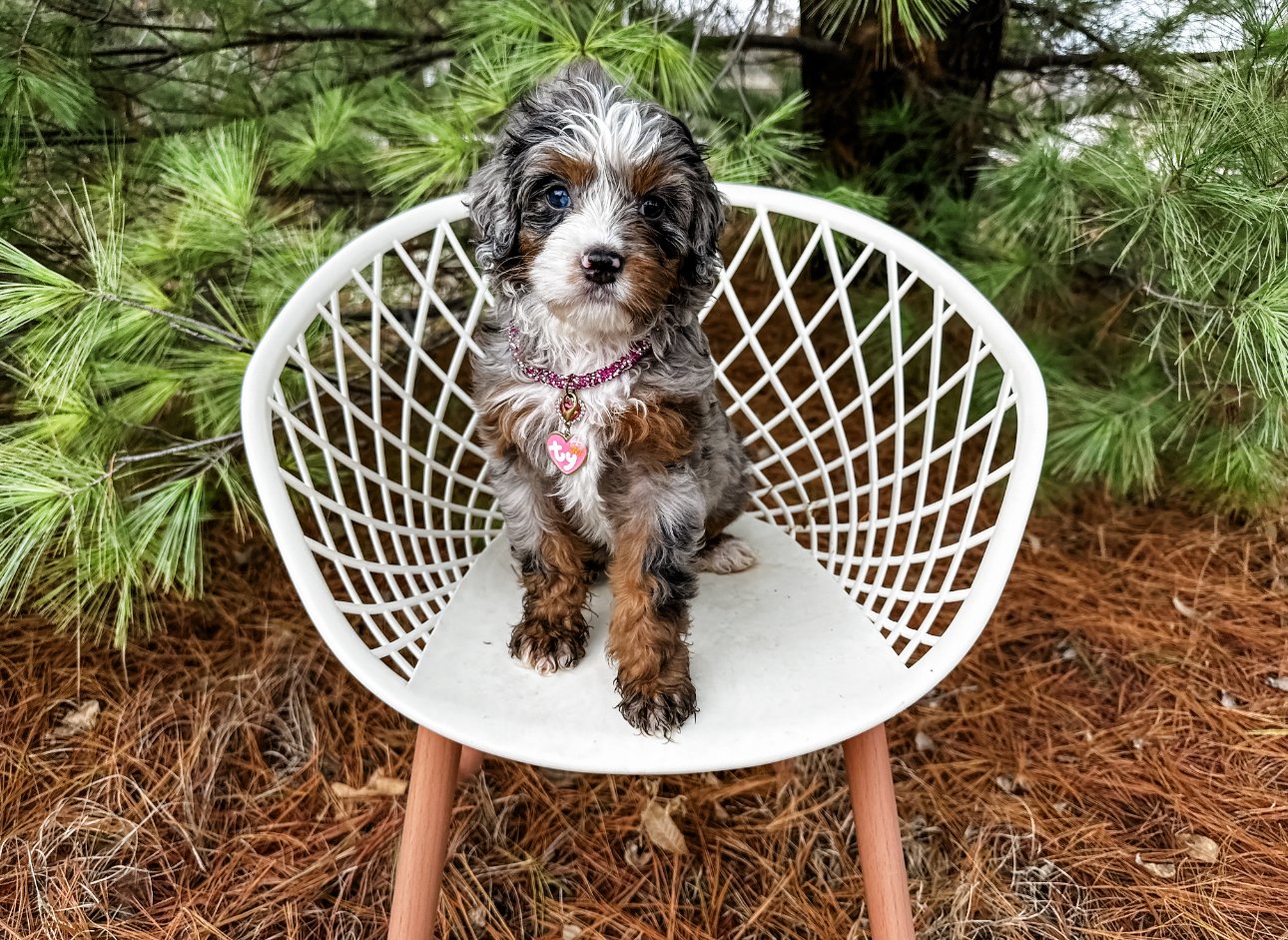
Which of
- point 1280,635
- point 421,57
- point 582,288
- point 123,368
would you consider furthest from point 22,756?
point 1280,635

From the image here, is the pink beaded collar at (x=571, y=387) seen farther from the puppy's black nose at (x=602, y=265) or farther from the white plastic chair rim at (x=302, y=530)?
the white plastic chair rim at (x=302, y=530)

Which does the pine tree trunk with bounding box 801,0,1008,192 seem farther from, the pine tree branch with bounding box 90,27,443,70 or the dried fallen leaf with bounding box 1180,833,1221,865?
the dried fallen leaf with bounding box 1180,833,1221,865

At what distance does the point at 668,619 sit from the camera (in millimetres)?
1961

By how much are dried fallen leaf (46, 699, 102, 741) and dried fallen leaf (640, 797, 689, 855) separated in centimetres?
164

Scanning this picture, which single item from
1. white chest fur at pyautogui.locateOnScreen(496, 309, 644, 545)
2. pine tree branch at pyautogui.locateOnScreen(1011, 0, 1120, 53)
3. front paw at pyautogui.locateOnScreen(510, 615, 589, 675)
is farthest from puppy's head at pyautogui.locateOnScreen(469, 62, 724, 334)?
pine tree branch at pyautogui.locateOnScreen(1011, 0, 1120, 53)

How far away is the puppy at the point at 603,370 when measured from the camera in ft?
5.79

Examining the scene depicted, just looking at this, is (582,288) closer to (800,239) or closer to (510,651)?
(510,651)

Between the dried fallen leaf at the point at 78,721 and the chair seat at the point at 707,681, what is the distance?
1.35 m

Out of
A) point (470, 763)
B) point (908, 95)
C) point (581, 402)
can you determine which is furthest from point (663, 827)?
point (908, 95)

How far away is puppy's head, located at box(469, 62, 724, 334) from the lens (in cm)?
175

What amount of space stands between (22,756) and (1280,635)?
393 centimetres

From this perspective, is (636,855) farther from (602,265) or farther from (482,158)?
(482,158)

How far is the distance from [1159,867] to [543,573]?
184 cm

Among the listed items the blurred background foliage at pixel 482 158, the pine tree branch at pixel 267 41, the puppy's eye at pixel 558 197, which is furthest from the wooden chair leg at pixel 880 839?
the pine tree branch at pixel 267 41
